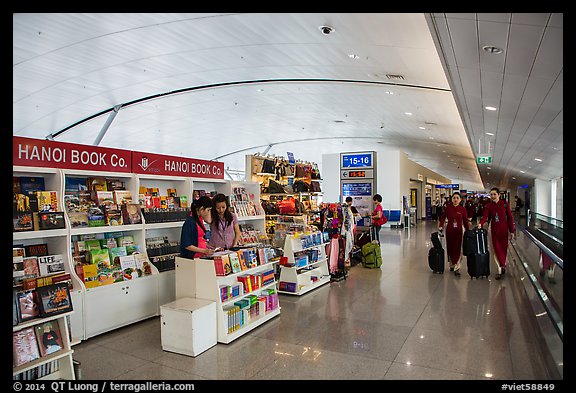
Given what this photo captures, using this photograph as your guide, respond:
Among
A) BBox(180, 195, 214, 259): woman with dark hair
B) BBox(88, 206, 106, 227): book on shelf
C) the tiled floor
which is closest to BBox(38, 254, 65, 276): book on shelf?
BBox(88, 206, 106, 227): book on shelf

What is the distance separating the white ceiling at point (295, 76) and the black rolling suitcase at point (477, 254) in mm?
2521

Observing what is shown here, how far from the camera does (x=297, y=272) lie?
620 cm

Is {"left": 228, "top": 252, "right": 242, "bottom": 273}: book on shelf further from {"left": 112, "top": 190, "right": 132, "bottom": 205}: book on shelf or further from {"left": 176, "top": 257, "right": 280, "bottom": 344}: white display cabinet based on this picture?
{"left": 112, "top": 190, "right": 132, "bottom": 205}: book on shelf

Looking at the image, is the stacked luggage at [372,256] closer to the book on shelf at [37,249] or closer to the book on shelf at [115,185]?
the book on shelf at [115,185]

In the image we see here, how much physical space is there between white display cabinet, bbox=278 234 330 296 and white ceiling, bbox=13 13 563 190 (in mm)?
3537

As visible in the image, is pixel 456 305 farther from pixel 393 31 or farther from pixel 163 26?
pixel 163 26

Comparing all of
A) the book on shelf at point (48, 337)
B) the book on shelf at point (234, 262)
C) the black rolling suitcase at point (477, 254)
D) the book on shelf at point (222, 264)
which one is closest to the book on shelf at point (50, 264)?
the book on shelf at point (48, 337)

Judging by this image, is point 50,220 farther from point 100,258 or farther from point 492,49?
point 492,49

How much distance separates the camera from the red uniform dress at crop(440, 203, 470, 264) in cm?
764

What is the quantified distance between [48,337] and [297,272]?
3.83 meters

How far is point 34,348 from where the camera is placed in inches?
113

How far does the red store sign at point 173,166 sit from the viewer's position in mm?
5129
